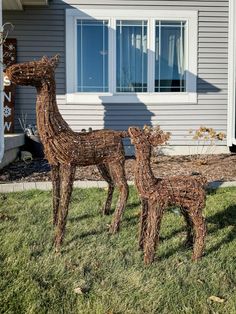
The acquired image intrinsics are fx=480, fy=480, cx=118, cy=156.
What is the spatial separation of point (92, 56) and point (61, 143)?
623cm

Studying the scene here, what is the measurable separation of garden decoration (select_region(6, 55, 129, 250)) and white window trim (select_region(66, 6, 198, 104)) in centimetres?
567

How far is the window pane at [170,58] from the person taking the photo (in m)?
10.2

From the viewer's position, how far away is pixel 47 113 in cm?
415

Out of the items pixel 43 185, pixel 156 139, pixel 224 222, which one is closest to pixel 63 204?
pixel 156 139

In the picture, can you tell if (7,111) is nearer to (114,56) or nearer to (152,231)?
(114,56)

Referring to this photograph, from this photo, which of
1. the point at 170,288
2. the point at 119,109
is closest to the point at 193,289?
the point at 170,288

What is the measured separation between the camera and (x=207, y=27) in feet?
33.4

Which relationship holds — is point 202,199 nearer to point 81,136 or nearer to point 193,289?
point 193,289

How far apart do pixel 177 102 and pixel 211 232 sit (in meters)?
5.89

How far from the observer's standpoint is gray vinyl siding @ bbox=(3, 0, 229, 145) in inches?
389

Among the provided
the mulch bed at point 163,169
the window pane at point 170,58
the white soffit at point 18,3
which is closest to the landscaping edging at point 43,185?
the mulch bed at point 163,169

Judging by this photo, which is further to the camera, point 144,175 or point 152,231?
point 144,175

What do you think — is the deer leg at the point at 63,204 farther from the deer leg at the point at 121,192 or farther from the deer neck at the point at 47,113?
the deer leg at the point at 121,192

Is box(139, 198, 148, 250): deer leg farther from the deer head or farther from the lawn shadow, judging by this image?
the deer head
